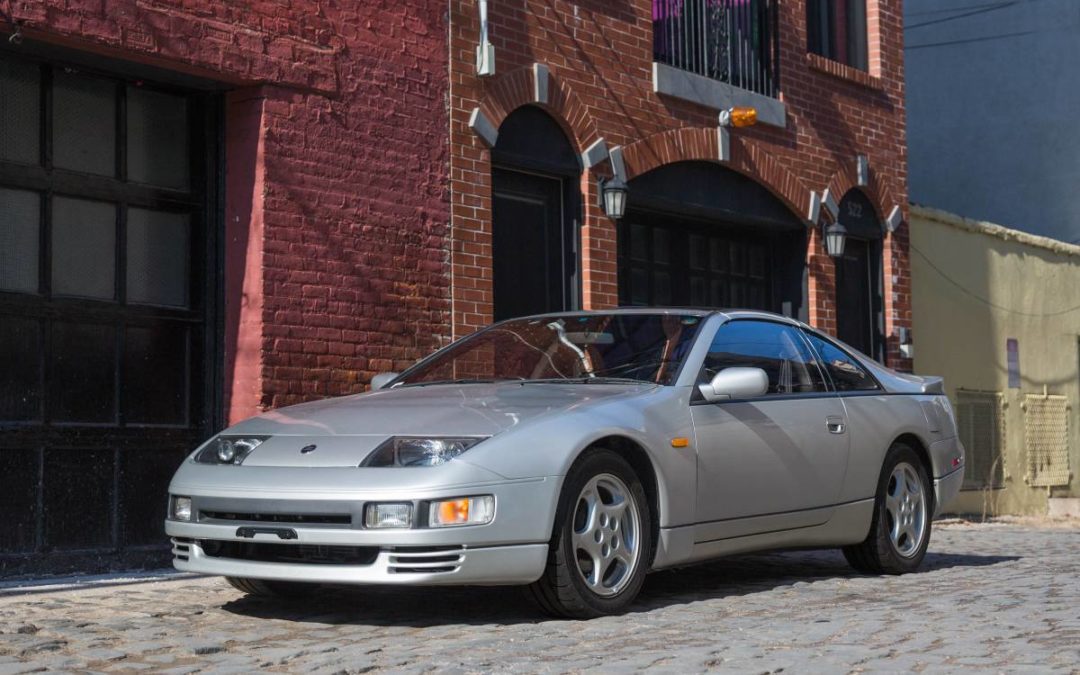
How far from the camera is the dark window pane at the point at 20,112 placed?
8781 mm

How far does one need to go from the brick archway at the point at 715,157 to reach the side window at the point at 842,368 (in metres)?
4.47

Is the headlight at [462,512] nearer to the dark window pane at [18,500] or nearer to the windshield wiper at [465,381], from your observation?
the windshield wiper at [465,381]

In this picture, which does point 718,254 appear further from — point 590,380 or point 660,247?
point 590,380

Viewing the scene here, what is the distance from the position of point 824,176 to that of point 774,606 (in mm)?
9251

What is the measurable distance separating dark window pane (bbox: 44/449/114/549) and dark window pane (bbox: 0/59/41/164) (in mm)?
1670

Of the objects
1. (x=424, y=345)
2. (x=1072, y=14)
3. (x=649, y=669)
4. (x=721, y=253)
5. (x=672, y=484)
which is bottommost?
(x=649, y=669)

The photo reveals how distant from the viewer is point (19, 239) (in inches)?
347

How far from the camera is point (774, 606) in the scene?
7137 millimetres

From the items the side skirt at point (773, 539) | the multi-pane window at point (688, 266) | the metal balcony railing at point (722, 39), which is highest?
the metal balcony railing at point (722, 39)

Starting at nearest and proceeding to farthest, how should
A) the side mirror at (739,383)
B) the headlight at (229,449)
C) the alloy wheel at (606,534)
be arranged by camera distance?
the alloy wheel at (606,534) < the headlight at (229,449) < the side mirror at (739,383)

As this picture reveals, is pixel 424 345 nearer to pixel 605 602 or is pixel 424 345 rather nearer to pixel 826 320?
pixel 605 602

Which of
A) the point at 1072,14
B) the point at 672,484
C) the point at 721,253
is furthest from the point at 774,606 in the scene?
the point at 1072,14

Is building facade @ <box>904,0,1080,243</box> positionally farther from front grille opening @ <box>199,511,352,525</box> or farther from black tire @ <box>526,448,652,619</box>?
front grille opening @ <box>199,511,352,525</box>

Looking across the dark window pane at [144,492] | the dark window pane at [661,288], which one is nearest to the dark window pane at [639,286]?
the dark window pane at [661,288]
